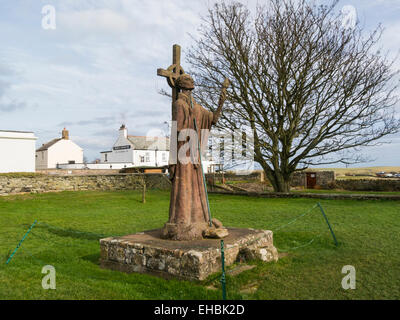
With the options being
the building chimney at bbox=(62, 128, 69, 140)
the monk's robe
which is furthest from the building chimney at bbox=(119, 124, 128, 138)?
the monk's robe

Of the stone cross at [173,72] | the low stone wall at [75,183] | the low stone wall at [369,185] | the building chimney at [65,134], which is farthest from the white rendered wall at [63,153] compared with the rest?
the stone cross at [173,72]

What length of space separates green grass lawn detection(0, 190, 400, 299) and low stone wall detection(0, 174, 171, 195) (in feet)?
35.3

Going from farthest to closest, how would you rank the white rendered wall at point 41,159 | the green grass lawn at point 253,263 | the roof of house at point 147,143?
the roof of house at point 147,143 → the white rendered wall at point 41,159 → the green grass lawn at point 253,263

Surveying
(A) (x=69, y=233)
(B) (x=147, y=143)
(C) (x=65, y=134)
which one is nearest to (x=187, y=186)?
(A) (x=69, y=233)

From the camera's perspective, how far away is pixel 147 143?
48312 millimetres

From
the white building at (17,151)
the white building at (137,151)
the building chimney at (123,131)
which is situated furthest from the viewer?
the building chimney at (123,131)

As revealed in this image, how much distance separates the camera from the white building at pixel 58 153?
142 feet

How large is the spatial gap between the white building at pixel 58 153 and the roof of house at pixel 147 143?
8006mm

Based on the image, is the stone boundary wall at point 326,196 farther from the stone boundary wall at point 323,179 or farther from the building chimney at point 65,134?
the building chimney at point 65,134

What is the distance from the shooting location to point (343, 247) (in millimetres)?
7125

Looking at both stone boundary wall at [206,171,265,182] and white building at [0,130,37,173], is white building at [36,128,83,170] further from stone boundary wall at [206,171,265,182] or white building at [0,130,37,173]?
stone boundary wall at [206,171,265,182]

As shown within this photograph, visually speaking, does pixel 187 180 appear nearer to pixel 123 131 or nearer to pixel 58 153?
pixel 58 153

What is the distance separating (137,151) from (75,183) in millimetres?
21291

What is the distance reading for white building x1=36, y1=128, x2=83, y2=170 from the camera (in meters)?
43.4
